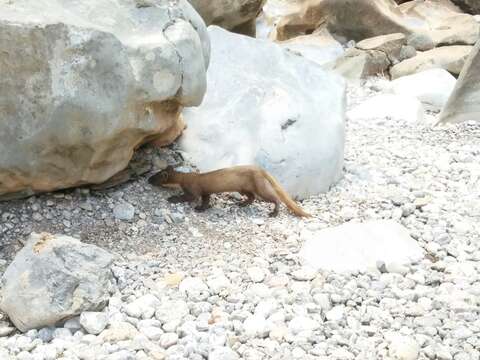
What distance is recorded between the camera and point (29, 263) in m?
3.00

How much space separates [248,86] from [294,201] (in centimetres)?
107

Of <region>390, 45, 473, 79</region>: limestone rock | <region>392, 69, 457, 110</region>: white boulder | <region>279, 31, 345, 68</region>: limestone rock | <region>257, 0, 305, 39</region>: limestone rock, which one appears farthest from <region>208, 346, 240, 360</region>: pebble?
<region>257, 0, 305, 39</region>: limestone rock

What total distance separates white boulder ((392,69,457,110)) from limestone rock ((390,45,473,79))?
14.4 inches

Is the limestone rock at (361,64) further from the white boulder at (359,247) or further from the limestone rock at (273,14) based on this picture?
the white boulder at (359,247)

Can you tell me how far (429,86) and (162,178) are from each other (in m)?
4.87

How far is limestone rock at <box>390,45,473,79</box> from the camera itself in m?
8.91

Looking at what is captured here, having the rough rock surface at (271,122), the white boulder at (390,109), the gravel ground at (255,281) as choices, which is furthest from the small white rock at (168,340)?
the white boulder at (390,109)

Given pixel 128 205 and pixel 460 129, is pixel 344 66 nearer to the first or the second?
pixel 460 129

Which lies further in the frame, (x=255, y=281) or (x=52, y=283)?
(x=255, y=281)

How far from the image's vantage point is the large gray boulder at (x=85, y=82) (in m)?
3.31

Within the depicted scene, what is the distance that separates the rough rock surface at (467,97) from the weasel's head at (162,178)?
142 inches

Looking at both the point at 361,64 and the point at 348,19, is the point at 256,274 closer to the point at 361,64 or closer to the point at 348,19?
the point at 361,64

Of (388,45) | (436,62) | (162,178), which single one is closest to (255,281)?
(162,178)

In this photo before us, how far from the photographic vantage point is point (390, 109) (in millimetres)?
7160
